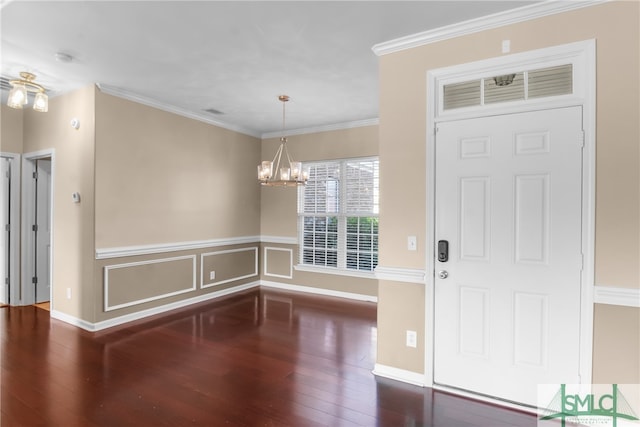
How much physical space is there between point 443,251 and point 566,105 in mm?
1258

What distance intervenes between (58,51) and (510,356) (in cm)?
443

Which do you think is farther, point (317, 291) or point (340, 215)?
point (317, 291)

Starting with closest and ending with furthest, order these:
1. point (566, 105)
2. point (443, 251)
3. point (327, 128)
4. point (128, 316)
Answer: point (566, 105)
point (443, 251)
point (128, 316)
point (327, 128)

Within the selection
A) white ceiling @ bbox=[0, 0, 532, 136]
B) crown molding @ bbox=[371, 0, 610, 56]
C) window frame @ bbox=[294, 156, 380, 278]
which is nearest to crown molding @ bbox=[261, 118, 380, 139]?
window frame @ bbox=[294, 156, 380, 278]

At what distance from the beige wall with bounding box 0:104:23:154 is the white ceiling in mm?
938

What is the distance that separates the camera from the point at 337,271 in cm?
548

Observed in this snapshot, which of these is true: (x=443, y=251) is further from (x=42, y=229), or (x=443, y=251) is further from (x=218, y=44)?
(x=42, y=229)

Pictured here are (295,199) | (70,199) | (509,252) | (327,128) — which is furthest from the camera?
(295,199)

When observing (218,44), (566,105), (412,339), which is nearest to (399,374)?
(412,339)

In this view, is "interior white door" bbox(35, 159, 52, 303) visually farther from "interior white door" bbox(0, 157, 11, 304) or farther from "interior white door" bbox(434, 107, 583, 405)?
"interior white door" bbox(434, 107, 583, 405)

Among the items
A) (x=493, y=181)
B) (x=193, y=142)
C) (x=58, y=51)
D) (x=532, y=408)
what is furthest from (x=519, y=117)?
(x=193, y=142)

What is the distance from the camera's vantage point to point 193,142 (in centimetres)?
500

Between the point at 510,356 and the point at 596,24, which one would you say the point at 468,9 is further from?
the point at 510,356

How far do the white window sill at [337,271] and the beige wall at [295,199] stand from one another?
0.05 meters
